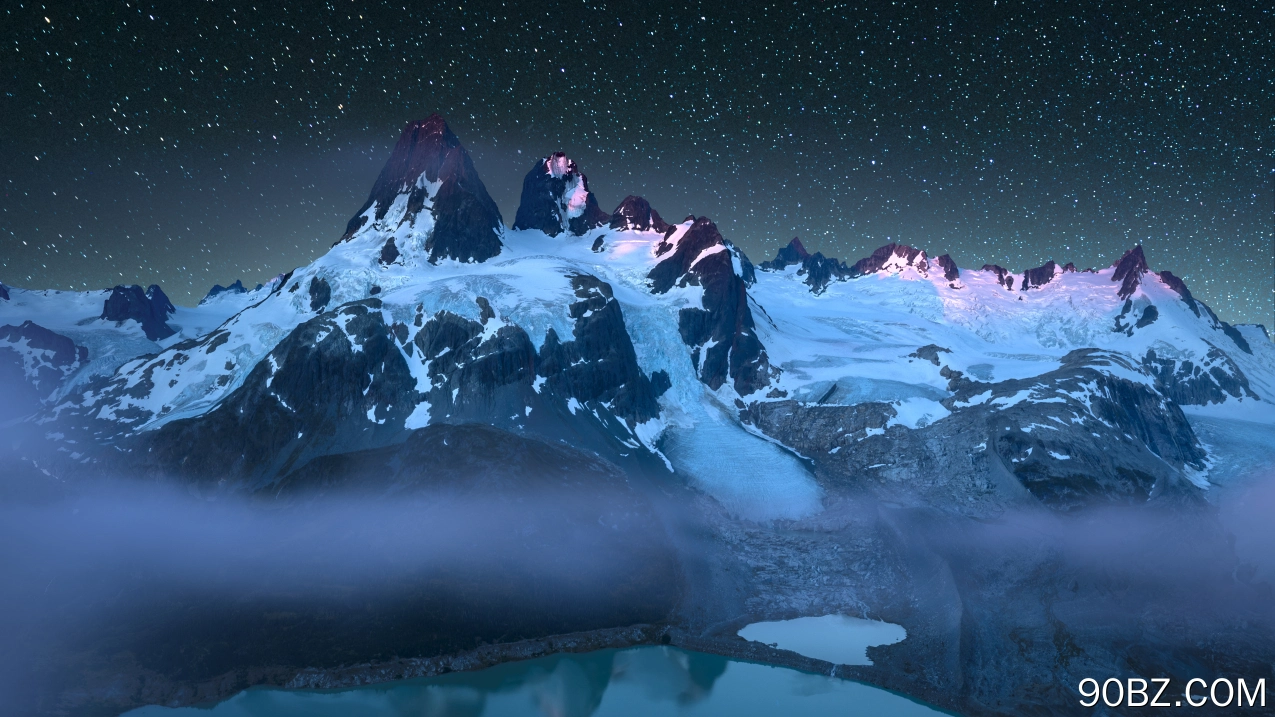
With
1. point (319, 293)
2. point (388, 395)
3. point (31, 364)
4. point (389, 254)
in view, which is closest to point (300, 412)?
point (388, 395)

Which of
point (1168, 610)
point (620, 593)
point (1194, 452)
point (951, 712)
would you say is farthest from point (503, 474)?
point (1194, 452)

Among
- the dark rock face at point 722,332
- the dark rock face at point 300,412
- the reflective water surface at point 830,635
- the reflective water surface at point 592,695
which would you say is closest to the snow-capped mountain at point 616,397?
the dark rock face at point 300,412

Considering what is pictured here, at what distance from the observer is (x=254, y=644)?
246ft

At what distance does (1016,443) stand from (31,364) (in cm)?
23540

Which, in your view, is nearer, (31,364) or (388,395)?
(388,395)

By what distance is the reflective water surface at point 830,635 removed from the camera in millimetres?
77438

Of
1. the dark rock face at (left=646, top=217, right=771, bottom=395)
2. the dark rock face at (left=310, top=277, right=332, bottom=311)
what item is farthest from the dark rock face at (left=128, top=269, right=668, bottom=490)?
the dark rock face at (left=310, top=277, right=332, bottom=311)

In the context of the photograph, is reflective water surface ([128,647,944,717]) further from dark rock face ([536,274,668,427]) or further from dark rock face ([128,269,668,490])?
dark rock face ([536,274,668,427])

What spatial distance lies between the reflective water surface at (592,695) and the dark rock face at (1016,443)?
59379 mm

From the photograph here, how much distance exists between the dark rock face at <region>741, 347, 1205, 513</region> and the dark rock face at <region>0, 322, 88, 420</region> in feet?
580

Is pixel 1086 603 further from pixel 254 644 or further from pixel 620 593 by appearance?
pixel 254 644

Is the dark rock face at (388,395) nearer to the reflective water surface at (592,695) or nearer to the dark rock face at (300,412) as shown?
the dark rock face at (300,412)

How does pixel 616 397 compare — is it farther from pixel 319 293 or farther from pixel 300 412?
pixel 319 293

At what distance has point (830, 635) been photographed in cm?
8175
